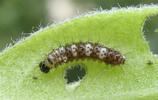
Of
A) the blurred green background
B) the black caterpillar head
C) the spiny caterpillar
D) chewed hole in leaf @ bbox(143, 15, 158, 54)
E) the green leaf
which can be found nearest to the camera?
the green leaf

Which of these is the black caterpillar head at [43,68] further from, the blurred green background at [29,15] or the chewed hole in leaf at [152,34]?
the blurred green background at [29,15]

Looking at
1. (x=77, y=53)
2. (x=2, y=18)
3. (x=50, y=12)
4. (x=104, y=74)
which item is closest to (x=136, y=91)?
(x=104, y=74)

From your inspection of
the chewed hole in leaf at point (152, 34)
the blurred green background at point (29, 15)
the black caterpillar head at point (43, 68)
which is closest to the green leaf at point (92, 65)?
the black caterpillar head at point (43, 68)

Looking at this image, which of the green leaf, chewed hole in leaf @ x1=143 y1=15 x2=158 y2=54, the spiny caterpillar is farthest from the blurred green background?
the green leaf

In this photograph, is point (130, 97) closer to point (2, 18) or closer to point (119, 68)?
point (119, 68)

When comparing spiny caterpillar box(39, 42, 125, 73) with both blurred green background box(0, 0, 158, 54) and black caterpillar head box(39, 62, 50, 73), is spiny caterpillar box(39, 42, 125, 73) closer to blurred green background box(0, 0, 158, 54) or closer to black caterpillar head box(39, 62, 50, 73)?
black caterpillar head box(39, 62, 50, 73)
